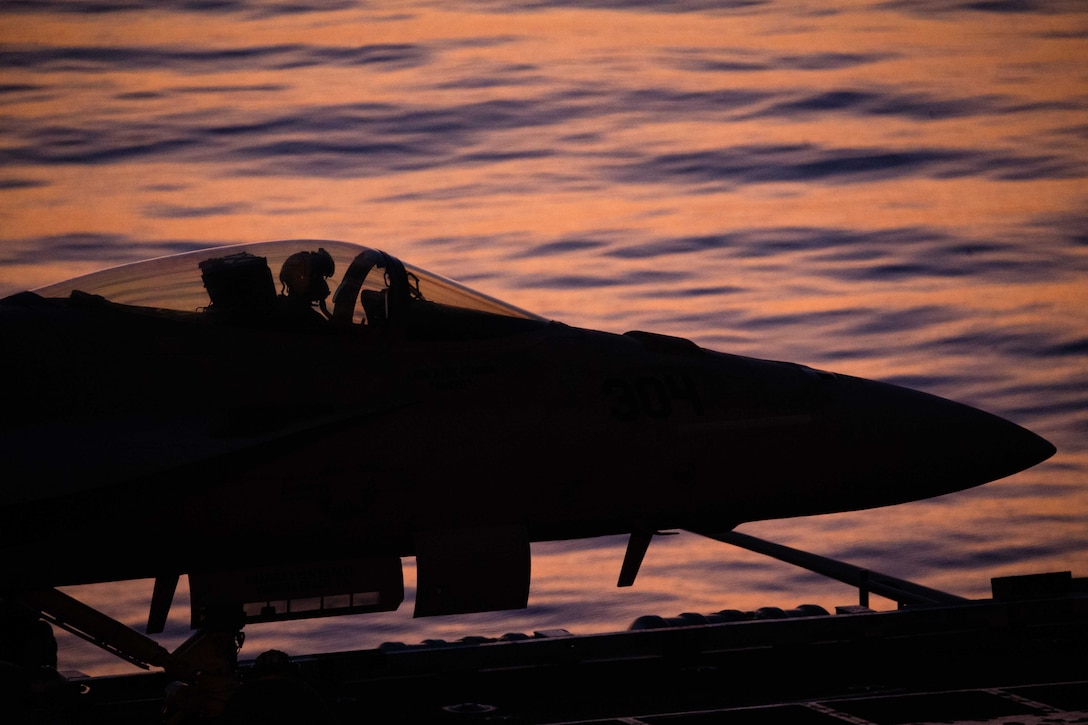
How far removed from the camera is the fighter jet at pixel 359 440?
9188mm

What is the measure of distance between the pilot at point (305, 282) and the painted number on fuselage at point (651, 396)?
5.95ft

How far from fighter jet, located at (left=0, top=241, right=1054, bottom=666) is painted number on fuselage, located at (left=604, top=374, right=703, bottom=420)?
0.05 feet

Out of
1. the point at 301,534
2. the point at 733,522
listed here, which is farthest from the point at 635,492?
the point at 301,534

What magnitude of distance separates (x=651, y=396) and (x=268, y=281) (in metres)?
2.43

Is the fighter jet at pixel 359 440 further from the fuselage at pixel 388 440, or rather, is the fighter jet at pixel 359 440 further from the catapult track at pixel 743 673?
the catapult track at pixel 743 673

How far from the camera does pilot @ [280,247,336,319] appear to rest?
31.3 ft

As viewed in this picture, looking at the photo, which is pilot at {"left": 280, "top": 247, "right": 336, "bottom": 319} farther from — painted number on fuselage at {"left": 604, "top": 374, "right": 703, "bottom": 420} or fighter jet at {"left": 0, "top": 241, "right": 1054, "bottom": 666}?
painted number on fuselage at {"left": 604, "top": 374, "right": 703, "bottom": 420}

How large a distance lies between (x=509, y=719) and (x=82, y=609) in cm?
317

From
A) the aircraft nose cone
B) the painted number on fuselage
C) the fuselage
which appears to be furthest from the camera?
the aircraft nose cone

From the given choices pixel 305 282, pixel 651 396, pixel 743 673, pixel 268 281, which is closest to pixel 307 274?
pixel 305 282

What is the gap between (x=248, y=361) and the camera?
9.34 m

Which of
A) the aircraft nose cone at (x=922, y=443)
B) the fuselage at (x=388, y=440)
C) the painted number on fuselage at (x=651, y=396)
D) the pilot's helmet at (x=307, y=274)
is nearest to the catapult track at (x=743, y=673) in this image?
the fuselage at (x=388, y=440)

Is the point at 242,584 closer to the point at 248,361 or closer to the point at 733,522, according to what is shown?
the point at 248,361

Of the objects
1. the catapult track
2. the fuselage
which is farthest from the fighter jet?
the catapult track
